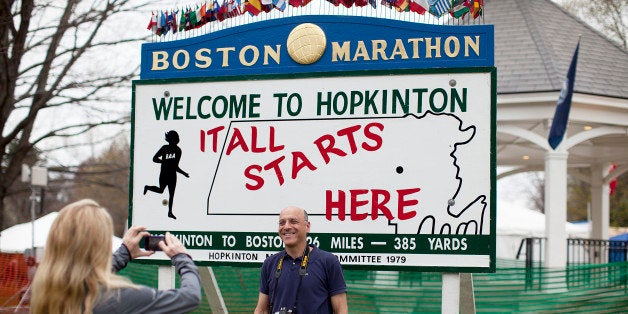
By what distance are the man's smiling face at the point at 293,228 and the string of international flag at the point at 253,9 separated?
7.27 feet

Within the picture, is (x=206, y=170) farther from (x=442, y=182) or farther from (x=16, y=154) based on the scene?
(x=16, y=154)

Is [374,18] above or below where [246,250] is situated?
above

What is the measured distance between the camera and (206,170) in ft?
23.8

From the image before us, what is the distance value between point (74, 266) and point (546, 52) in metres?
15.3

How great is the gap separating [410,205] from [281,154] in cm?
117

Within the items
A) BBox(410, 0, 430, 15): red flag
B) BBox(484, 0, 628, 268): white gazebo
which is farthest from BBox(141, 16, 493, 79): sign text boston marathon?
BBox(484, 0, 628, 268): white gazebo

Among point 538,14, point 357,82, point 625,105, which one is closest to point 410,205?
point 357,82

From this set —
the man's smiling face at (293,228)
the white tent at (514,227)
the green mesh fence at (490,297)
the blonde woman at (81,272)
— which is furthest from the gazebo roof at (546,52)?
the blonde woman at (81,272)

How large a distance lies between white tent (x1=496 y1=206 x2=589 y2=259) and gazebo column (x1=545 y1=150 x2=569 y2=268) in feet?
41.5

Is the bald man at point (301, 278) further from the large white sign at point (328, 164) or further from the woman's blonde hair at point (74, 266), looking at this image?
the woman's blonde hair at point (74, 266)

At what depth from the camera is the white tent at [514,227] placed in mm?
28500

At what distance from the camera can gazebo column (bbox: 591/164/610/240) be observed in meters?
22.6

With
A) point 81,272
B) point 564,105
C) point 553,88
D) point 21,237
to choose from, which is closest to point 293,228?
point 81,272

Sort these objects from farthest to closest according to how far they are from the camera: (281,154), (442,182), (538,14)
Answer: (538,14) → (281,154) → (442,182)
